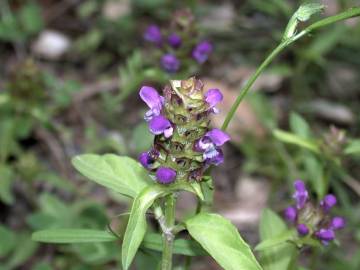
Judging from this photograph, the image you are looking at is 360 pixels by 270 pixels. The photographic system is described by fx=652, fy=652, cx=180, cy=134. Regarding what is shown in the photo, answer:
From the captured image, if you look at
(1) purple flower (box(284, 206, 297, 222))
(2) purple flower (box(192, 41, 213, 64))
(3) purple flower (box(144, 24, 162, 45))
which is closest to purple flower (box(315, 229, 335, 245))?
(1) purple flower (box(284, 206, 297, 222))

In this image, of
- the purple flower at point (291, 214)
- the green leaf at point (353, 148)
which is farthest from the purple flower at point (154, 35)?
the purple flower at point (291, 214)

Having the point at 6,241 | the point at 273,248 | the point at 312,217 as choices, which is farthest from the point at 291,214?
the point at 6,241

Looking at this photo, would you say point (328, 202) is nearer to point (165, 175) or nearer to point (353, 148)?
point (353, 148)

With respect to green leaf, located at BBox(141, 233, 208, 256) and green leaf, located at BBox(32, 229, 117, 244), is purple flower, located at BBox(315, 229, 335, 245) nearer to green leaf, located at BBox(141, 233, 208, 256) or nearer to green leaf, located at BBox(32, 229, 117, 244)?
green leaf, located at BBox(141, 233, 208, 256)

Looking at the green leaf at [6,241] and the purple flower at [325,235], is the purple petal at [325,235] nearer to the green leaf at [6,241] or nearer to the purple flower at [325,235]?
the purple flower at [325,235]

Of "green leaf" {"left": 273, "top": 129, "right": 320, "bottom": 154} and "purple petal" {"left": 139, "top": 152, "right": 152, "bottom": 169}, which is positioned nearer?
"purple petal" {"left": 139, "top": 152, "right": 152, "bottom": 169}

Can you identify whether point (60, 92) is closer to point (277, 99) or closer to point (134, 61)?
point (134, 61)

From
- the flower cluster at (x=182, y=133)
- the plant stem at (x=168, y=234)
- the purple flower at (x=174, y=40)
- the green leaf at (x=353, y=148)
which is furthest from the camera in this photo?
the purple flower at (x=174, y=40)
